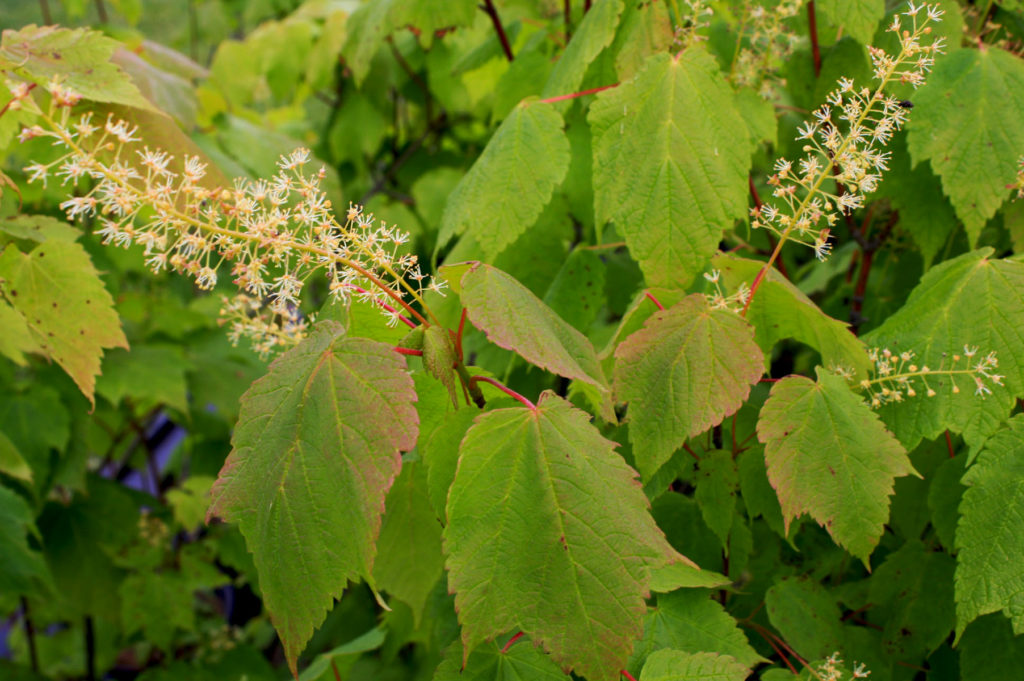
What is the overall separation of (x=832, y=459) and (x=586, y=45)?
2.69 ft

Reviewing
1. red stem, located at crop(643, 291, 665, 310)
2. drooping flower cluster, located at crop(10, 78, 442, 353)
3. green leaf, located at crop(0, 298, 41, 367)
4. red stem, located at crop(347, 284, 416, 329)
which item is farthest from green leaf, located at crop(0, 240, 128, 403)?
red stem, located at crop(643, 291, 665, 310)

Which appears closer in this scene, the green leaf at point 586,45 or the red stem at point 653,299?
the red stem at point 653,299

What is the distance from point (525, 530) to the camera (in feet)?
2.99

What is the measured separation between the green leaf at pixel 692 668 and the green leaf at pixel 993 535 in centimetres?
30

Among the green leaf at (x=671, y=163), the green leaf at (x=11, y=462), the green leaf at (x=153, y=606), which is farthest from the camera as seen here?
the green leaf at (x=153, y=606)

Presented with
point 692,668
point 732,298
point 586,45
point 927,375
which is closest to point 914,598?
point 927,375

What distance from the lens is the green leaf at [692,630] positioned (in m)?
1.13

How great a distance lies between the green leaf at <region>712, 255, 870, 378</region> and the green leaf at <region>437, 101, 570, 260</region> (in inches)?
12.9

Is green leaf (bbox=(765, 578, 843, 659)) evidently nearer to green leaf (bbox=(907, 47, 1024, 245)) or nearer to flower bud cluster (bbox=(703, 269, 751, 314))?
flower bud cluster (bbox=(703, 269, 751, 314))

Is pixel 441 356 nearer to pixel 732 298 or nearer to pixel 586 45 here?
pixel 732 298

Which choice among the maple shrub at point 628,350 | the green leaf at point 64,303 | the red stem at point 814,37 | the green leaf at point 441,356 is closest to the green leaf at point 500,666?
the maple shrub at point 628,350

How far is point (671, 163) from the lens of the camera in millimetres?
1235

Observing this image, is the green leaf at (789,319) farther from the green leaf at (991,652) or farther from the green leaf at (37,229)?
the green leaf at (37,229)

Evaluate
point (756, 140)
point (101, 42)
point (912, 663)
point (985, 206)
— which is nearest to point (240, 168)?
point (101, 42)
